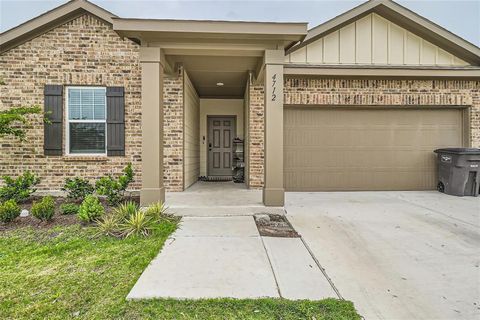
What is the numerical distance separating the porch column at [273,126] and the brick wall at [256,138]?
1.89 metres

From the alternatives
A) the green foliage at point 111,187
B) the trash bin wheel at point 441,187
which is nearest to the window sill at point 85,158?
the green foliage at point 111,187

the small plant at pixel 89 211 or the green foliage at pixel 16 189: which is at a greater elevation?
the green foliage at pixel 16 189

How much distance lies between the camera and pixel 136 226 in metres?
3.56

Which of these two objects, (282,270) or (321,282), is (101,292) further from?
(321,282)

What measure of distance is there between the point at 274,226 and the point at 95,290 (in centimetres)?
237

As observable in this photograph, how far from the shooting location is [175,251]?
296 cm

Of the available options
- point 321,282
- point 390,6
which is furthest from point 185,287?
point 390,6

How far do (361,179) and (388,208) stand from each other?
1845mm

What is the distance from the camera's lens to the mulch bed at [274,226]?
11.6ft

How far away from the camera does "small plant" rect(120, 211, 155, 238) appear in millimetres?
3492

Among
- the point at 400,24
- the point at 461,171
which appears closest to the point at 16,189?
the point at 400,24

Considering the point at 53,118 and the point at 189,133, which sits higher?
the point at 53,118

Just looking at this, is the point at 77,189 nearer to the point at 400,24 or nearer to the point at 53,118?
the point at 53,118

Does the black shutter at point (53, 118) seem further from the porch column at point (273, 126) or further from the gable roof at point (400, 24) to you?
the gable roof at point (400, 24)
